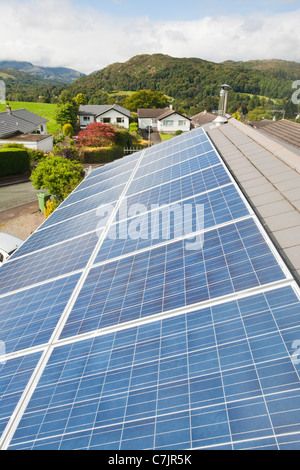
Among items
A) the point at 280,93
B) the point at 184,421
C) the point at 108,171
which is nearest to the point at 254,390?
the point at 184,421

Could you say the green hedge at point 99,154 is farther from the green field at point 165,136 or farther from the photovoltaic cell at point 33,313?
the photovoltaic cell at point 33,313

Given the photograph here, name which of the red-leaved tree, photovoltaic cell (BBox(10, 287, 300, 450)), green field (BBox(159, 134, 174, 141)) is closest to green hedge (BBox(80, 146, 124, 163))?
the red-leaved tree

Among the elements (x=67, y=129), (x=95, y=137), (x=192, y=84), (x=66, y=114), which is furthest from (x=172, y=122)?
(x=192, y=84)

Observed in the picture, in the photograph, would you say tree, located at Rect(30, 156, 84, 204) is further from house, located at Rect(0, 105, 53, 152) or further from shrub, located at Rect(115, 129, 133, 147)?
shrub, located at Rect(115, 129, 133, 147)

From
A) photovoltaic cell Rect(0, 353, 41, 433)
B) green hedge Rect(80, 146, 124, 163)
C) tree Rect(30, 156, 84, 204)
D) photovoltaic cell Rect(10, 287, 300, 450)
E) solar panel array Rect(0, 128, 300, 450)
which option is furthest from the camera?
green hedge Rect(80, 146, 124, 163)

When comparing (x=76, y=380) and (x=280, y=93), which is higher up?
(x=280, y=93)

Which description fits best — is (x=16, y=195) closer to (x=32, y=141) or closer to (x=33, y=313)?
(x=32, y=141)

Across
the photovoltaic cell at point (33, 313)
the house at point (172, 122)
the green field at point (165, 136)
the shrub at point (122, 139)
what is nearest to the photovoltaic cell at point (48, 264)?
the photovoltaic cell at point (33, 313)
